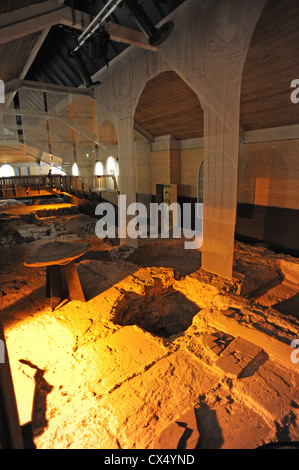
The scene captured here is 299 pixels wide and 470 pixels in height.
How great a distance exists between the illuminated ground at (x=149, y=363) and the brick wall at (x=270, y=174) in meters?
3.71

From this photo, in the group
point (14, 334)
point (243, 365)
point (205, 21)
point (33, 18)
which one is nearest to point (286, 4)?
point (205, 21)

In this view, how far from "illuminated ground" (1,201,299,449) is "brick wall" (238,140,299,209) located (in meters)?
3.71

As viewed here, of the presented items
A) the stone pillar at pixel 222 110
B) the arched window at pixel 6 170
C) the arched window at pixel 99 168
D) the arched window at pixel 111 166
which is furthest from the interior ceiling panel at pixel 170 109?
the arched window at pixel 6 170

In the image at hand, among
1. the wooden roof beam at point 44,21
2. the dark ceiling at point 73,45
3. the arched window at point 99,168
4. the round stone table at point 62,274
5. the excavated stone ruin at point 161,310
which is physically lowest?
the excavated stone ruin at point 161,310

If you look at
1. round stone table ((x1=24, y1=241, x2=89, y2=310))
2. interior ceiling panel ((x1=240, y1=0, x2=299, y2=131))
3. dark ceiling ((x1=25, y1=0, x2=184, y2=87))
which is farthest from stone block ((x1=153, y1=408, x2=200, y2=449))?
interior ceiling panel ((x1=240, y1=0, x2=299, y2=131))

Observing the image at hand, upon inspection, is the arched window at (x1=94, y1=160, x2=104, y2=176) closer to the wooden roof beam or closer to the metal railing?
the metal railing

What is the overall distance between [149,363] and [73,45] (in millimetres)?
7961

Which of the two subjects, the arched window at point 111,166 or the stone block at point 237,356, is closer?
the stone block at point 237,356

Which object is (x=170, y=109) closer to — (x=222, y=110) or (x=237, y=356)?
(x=222, y=110)

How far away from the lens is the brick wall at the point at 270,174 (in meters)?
7.76

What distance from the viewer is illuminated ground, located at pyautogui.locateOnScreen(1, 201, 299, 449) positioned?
255cm

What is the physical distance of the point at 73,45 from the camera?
696 cm

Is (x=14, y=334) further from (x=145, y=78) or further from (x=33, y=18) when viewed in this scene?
(x=145, y=78)

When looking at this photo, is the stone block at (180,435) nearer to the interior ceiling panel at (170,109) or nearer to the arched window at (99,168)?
the interior ceiling panel at (170,109)
